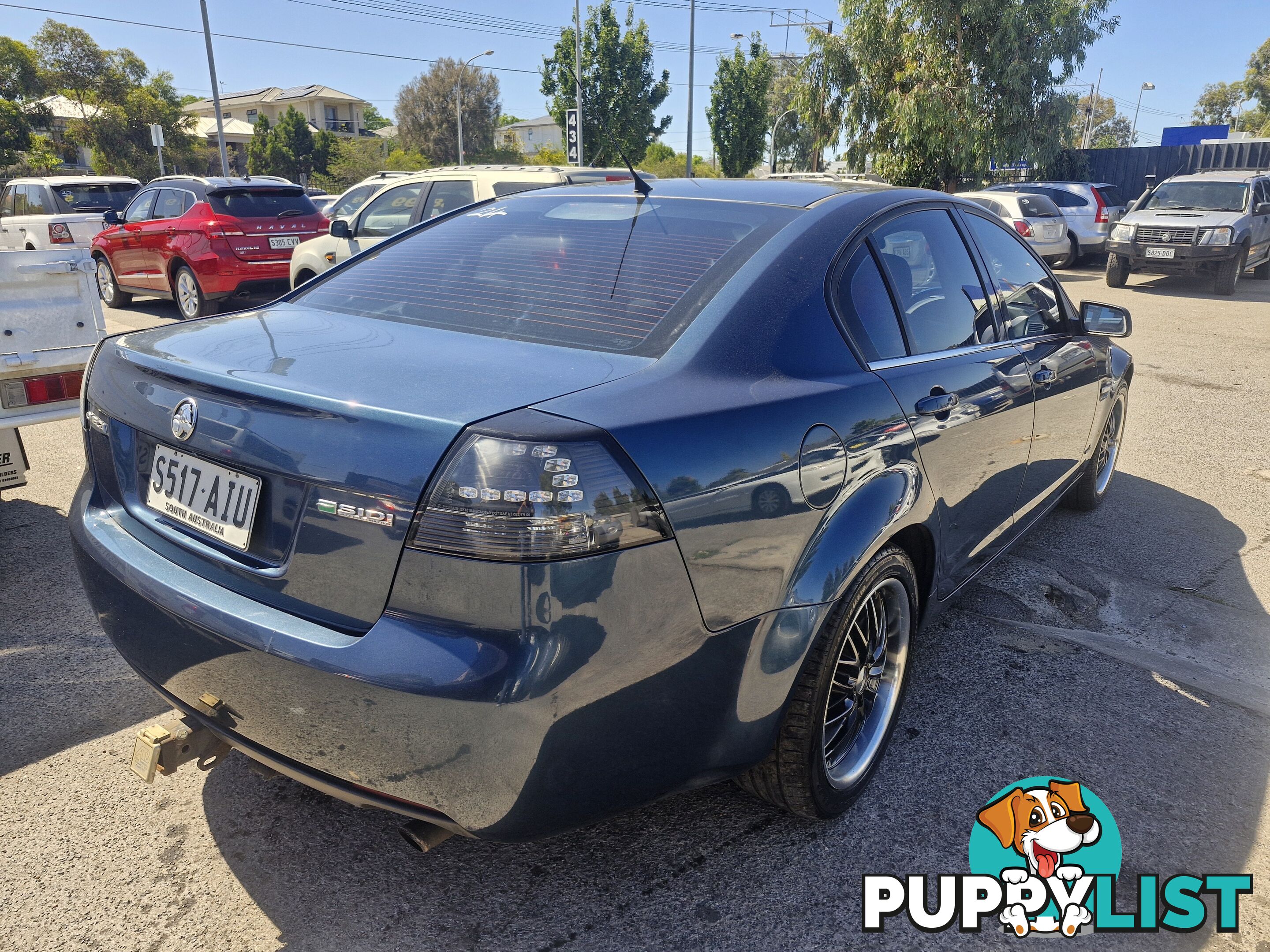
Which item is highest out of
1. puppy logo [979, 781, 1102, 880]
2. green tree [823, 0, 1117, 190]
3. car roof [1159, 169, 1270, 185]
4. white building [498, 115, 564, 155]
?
white building [498, 115, 564, 155]

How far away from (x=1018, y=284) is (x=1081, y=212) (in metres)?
17.1

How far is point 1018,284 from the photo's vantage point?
358 cm

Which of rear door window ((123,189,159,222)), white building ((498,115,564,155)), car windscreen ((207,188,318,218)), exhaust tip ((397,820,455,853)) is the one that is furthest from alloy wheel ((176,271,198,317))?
white building ((498,115,564,155))

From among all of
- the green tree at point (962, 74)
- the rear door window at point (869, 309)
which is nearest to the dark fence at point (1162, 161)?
the green tree at point (962, 74)

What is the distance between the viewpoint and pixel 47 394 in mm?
4184

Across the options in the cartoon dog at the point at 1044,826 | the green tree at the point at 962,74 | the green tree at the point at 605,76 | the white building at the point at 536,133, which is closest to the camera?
the cartoon dog at the point at 1044,826

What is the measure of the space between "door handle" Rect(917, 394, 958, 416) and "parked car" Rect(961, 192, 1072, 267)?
1511cm

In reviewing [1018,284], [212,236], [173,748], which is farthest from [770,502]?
[212,236]

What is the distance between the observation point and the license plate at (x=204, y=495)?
1930mm

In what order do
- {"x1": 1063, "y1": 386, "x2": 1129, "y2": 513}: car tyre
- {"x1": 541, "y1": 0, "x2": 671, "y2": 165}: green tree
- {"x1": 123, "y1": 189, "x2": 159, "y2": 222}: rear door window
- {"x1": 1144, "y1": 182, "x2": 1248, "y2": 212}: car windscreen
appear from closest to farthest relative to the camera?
{"x1": 1063, "y1": 386, "x2": 1129, "y2": 513}: car tyre < {"x1": 123, "y1": 189, "x2": 159, "y2": 222}: rear door window < {"x1": 1144, "y1": 182, "x2": 1248, "y2": 212}: car windscreen < {"x1": 541, "y1": 0, "x2": 671, "y2": 165}: green tree

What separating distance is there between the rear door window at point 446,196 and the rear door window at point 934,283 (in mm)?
6425

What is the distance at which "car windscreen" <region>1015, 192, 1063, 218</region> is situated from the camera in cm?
1684

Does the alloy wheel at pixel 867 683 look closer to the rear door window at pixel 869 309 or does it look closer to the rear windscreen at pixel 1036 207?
the rear door window at pixel 869 309

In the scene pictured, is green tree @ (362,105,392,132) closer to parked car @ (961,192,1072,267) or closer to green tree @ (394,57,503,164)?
green tree @ (394,57,503,164)
